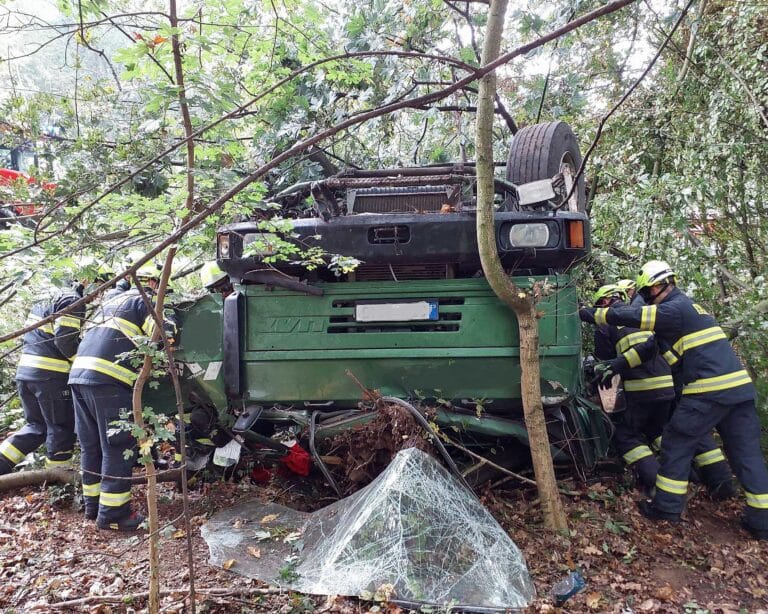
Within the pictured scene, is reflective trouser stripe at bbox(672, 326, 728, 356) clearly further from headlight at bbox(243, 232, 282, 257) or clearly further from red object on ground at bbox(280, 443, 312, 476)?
headlight at bbox(243, 232, 282, 257)

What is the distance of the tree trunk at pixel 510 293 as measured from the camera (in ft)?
8.45

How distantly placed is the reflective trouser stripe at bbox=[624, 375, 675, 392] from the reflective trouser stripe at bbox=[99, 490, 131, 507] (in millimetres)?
3354

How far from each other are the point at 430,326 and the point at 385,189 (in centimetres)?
84

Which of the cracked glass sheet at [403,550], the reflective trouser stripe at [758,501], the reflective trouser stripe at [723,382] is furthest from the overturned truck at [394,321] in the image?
the reflective trouser stripe at [758,501]

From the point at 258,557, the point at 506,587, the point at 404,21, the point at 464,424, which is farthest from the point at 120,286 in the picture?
the point at 404,21

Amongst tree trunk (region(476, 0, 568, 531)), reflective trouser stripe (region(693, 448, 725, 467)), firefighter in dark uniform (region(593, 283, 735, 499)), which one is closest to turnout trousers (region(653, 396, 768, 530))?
firefighter in dark uniform (region(593, 283, 735, 499))

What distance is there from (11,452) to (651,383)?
174 inches

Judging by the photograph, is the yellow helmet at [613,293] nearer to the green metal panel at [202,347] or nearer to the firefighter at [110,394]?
the green metal panel at [202,347]

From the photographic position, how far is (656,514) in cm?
350

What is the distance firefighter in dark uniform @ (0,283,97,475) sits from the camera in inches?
152

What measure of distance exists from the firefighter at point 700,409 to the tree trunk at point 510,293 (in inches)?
37.2

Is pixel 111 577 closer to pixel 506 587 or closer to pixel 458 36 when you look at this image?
pixel 506 587

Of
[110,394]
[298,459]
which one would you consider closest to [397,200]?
[298,459]

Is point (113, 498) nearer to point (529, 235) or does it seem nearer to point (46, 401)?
point (46, 401)
